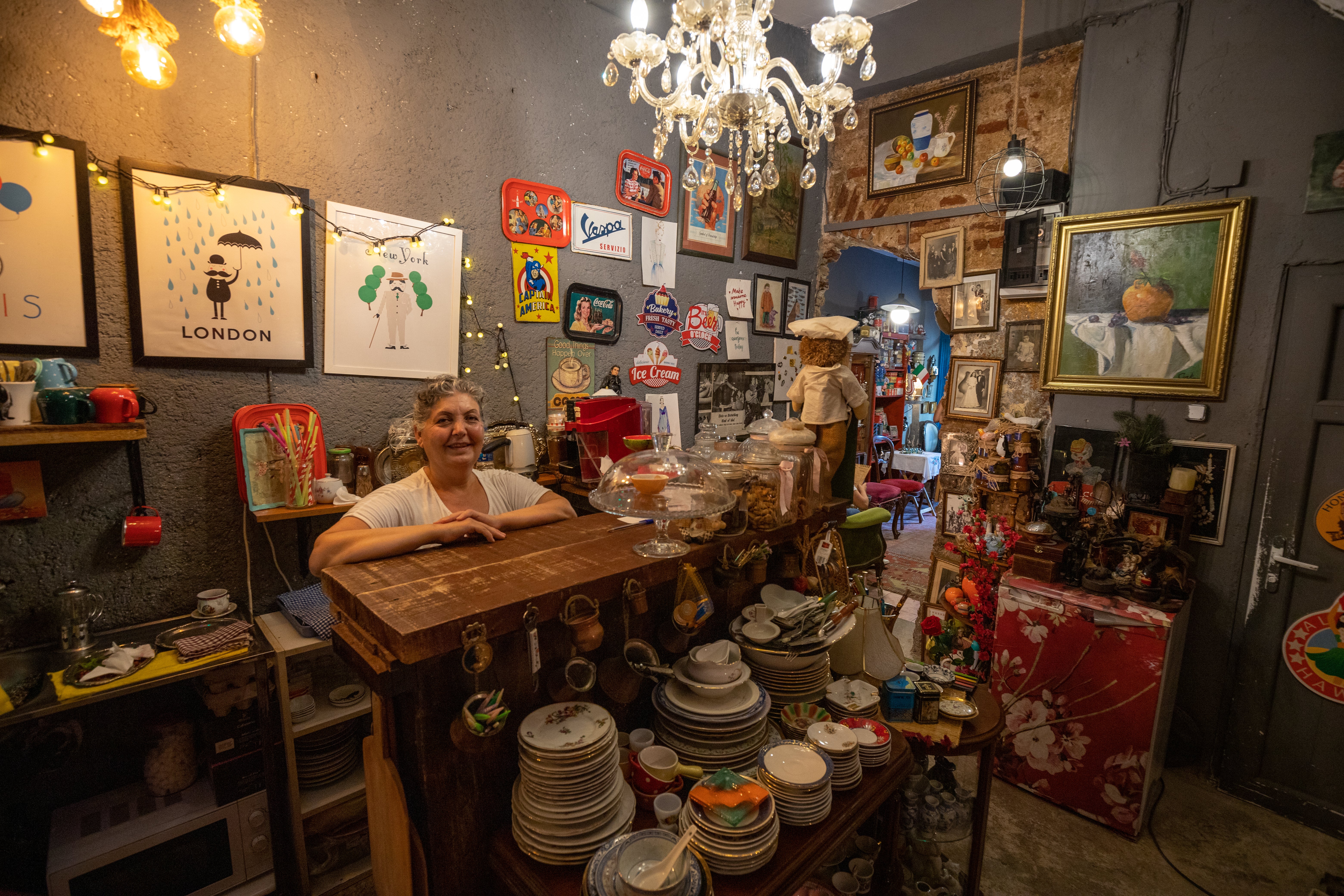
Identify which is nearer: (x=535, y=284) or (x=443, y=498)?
(x=443, y=498)

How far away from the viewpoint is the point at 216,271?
220 centimetres

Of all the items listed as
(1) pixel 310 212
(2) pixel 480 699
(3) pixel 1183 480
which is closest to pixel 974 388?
(3) pixel 1183 480

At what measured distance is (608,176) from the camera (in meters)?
3.37

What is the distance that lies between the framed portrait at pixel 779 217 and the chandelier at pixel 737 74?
1771mm

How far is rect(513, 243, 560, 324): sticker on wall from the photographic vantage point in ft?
10.0

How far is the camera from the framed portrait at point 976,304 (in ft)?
12.2

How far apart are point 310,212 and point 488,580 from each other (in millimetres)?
1994

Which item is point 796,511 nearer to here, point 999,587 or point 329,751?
point 999,587

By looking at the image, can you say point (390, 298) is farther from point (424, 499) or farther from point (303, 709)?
point (303, 709)

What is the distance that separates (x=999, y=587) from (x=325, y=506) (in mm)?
3146

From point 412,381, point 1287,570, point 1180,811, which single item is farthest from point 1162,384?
point 412,381

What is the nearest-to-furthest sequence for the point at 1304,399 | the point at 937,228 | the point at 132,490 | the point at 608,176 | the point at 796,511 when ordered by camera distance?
the point at 796,511, the point at 132,490, the point at 1304,399, the point at 608,176, the point at 937,228

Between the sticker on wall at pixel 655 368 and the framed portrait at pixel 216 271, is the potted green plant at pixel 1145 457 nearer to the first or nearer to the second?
the sticker on wall at pixel 655 368

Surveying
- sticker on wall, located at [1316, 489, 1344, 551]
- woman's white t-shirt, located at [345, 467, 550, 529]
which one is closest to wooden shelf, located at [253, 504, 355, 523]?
woman's white t-shirt, located at [345, 467, 550, 529]
